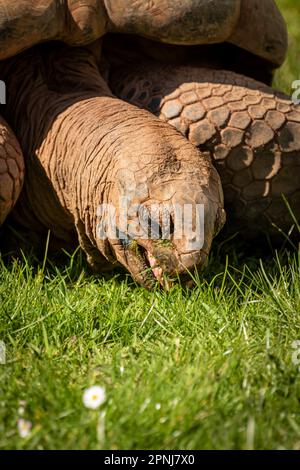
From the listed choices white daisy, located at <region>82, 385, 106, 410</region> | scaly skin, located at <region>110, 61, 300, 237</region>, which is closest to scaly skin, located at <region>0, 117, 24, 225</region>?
scaly skin, located at <region>110, 61, 300, 237</region>

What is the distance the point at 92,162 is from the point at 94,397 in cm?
112

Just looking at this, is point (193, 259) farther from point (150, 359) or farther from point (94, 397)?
point (94, 397)

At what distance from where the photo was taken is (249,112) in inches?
138

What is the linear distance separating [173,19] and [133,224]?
3.49 feet

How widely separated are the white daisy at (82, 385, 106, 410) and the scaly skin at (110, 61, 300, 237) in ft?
4.79

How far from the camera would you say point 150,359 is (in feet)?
8.50

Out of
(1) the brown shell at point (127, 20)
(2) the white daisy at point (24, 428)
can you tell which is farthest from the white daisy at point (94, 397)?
(1) the brown shell at point (127, 20)

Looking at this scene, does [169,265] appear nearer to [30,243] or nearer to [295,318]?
[295,318]

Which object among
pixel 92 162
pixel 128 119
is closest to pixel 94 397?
pixel 92 162

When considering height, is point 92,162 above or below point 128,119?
below

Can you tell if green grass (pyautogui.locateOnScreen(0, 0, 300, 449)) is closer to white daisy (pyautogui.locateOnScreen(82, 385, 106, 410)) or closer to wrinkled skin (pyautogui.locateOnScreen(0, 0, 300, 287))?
white daisy (pyautogui.locateOnScreen(82, 385, 106, 410))

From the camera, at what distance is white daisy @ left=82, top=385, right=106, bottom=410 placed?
215cm

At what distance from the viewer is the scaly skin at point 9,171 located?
3.11 meters

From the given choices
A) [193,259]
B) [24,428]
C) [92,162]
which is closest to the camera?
[24,428]
